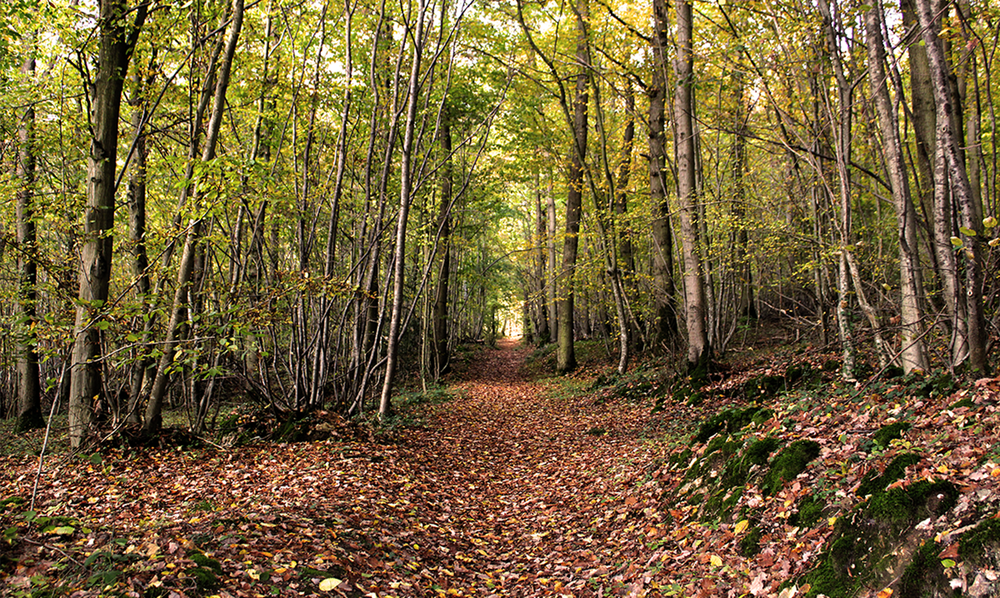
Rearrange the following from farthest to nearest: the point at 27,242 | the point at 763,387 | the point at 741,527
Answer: the point at 763,387, the point at 27,242, the point at 741,527

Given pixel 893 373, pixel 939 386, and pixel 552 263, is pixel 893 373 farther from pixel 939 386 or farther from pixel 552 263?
pixel 552 263

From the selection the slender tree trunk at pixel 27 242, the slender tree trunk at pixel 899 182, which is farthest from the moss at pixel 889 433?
the slender tree trunk at pixel 27 242

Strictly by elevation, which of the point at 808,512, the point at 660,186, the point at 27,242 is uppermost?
the point at 660,186

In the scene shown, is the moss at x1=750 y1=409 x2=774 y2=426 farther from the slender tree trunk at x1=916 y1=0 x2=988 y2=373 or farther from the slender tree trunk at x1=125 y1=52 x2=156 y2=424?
the slender tree trunk at x1=125 y1=52 x2=156 y2=424

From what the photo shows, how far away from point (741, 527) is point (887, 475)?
102cm

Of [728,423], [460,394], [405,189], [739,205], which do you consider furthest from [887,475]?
[460,394]

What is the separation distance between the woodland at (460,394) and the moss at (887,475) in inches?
0.9

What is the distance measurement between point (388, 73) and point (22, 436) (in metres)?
10.1

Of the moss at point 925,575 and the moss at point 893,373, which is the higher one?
the moss at point 893,373

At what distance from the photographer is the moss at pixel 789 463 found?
4.02 m

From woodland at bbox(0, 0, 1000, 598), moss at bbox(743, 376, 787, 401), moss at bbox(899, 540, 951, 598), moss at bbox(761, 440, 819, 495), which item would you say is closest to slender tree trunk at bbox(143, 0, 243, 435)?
woodland at bbox(0, 0, 1000, 598)

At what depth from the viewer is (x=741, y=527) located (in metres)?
3.82

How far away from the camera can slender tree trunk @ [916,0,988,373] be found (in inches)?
160

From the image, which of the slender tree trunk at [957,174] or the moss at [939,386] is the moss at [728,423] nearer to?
the moss at [939,386]
